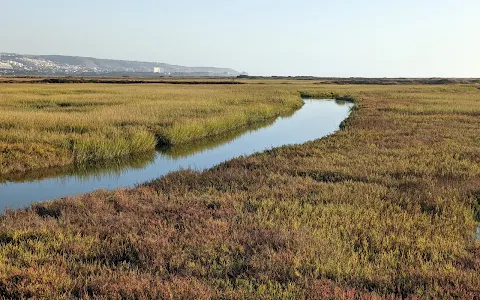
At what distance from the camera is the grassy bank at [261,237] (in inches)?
217

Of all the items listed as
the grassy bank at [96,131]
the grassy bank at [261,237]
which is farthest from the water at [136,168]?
the grassy bank at [261,237]

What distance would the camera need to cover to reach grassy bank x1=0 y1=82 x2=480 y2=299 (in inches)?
217

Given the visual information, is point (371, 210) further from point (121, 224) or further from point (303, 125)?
point (303, 125)

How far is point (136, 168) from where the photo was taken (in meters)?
17.1

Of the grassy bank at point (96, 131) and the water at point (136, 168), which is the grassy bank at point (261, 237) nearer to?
the water at point (136, 168)

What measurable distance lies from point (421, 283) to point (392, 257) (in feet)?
2.82

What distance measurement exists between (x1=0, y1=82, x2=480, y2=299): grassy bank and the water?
11.2ft

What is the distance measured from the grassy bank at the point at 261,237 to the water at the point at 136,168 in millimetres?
3411

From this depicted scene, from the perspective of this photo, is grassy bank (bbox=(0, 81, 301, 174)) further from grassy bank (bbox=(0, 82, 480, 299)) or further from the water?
grassy bank (bbox=(0, 82, 480, 299))

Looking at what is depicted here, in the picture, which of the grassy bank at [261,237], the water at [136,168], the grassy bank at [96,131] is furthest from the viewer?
the grassy bank at [96,131]

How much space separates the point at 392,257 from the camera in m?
6.53

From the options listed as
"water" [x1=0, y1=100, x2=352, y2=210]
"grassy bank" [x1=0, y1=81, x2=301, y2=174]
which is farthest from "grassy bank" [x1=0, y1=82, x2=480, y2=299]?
"grassy bank" [x1=0, y1=81, x2=301, y2=174]

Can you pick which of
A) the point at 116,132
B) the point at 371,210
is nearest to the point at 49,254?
the point at 371,210

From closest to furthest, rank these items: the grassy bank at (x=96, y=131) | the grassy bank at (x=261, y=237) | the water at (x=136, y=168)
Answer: the grassy bank at (x=261, y=237)
the water at (x=136, y=168)
the grassy bank at (x=96, y=131)
